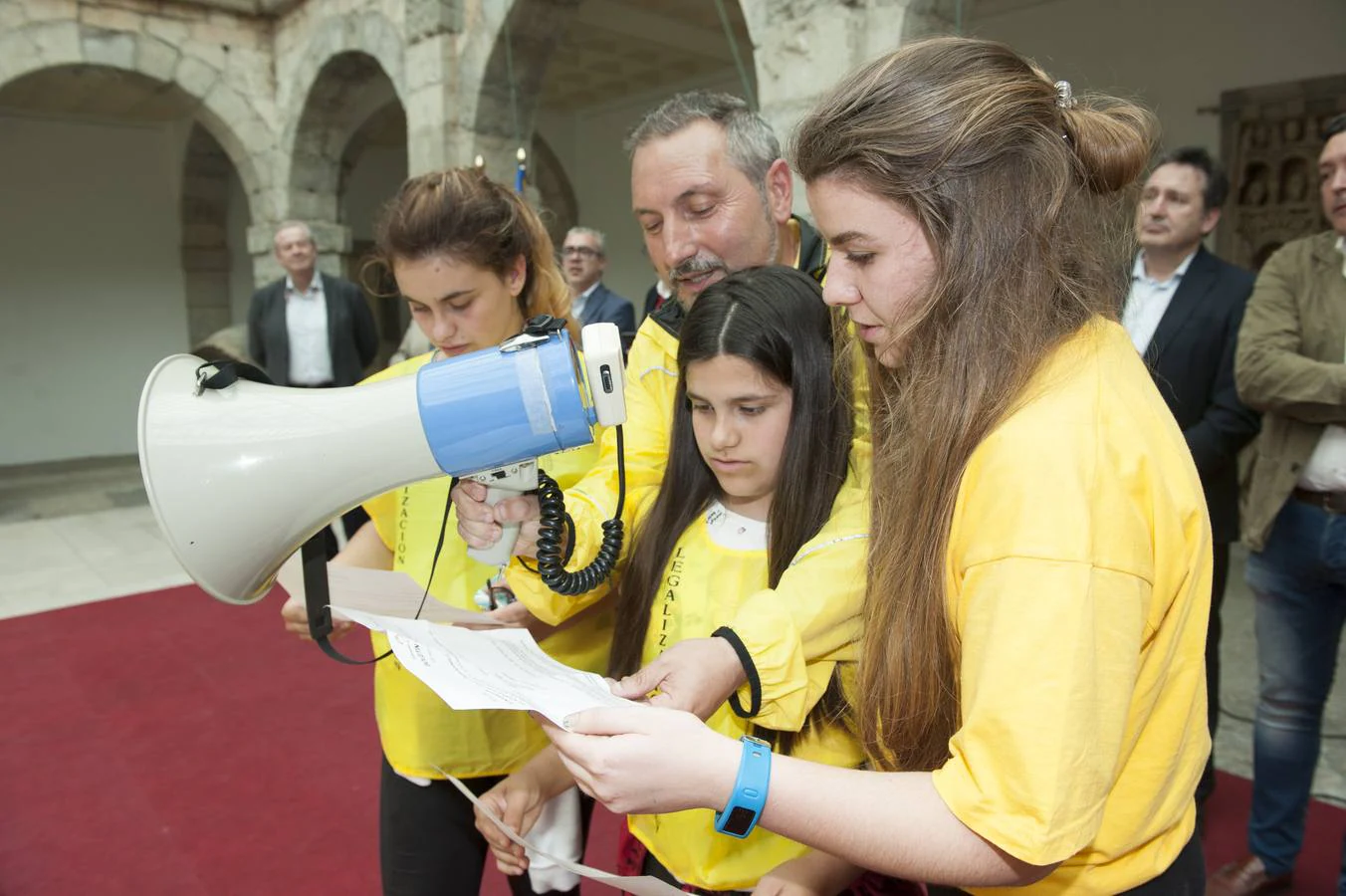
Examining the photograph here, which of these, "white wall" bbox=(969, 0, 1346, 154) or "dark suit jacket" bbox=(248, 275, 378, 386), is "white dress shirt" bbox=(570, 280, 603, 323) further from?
"white wall" bbox=(969, 0, 1346, 154)

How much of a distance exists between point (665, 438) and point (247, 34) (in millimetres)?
7262

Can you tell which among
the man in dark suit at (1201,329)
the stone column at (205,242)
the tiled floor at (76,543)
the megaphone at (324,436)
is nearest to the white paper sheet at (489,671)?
the megaphone at (324,436)

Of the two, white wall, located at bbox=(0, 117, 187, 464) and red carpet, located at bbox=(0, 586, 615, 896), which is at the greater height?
white wall, located at bbox=(0, 117, 187, 464)

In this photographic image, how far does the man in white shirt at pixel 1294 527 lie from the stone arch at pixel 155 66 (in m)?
7.15

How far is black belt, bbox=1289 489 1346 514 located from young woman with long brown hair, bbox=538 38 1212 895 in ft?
4.75

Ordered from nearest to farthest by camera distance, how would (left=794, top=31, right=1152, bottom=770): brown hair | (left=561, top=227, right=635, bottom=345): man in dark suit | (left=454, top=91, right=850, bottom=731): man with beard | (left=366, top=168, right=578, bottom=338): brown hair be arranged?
1. (left=794, top=31, right=1152, bottom=770): brown hair
2. (left=454, top=91, right=850, bottom=731): man with beard
3. (left=366, top=168, right=578, bottom=338): brown hair
4. (left=561, top=227, right=635, bottom=345): man in dark suit

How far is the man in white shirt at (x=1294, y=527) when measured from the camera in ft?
6.30

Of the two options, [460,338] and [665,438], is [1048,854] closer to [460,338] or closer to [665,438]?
[665,438]

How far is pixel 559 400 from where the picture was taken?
2.98 feet

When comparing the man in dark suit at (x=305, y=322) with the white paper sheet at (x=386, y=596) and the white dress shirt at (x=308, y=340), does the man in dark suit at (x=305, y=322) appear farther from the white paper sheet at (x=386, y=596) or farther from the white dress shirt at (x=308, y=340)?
the white paper sheet at (x=386, y=596)

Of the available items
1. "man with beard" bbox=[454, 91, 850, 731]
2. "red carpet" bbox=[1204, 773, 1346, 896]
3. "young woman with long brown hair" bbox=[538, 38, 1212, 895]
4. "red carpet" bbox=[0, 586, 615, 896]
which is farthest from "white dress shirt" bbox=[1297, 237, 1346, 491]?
"red carpet" bbox=[0, 586, 615, 896]

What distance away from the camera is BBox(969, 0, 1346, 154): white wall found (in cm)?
454

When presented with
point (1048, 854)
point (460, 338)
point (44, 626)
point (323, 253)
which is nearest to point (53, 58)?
point (323, 253)

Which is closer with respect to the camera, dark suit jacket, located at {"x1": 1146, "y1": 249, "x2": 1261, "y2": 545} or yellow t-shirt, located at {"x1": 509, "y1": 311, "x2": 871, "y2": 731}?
yellow t-shirt, located at {"x1": 509, "y1": 311, "x2": 871, "y2": 731}
